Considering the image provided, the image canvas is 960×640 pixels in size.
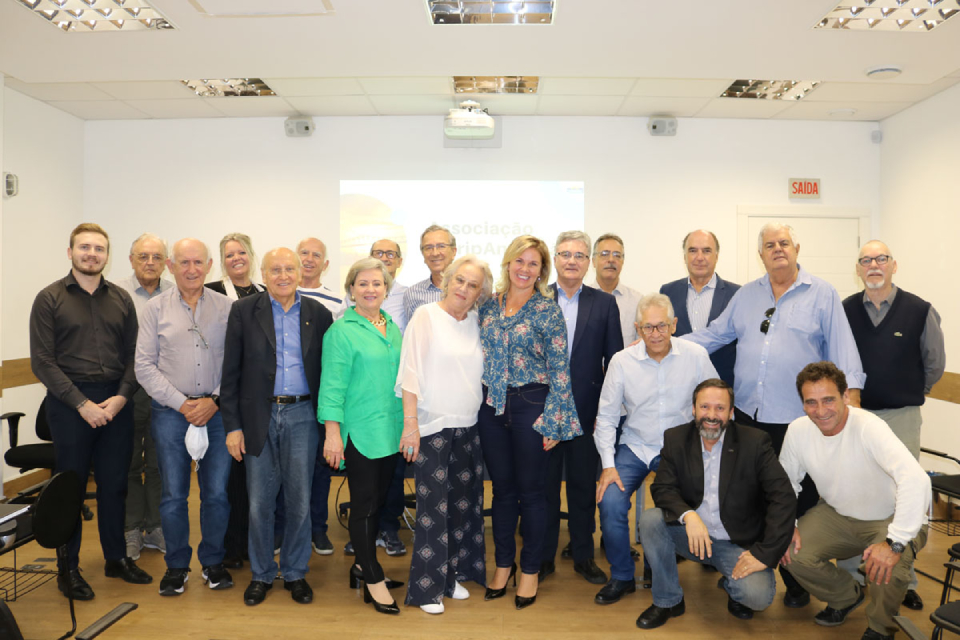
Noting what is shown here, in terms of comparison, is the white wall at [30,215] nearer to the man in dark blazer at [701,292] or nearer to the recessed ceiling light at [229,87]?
the recessed ceiling light at [229,87]

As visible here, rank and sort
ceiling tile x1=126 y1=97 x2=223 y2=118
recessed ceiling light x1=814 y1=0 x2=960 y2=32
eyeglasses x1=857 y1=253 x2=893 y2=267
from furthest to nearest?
ceiling tile x1=126 y1=97 x2=223 y2=118
recessed ceiling light x1=814 y1=0 x2=960 y2=32
eyeglasses x1=857 y1=253 x2=893 y2=267

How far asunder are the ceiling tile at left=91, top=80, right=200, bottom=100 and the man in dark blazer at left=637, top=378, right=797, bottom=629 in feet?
16.4

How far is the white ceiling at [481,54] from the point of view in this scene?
371 cm

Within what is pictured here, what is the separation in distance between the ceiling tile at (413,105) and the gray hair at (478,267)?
3.24 meters

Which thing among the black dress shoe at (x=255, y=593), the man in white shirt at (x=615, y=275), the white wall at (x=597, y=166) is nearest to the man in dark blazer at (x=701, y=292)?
the man in white shirt at (x=615, y=275)

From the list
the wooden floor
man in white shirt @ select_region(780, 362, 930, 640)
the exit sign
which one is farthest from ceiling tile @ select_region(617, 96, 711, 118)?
the wooden floor

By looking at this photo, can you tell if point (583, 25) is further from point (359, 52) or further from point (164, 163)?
point (164, 163)

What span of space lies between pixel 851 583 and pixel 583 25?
3312mm

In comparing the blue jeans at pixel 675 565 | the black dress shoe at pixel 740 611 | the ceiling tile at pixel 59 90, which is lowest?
the black dress shoe at pixel 740 611

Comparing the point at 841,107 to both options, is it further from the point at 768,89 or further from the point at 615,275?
the point at 615,275

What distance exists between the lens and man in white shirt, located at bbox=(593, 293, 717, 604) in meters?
3.14

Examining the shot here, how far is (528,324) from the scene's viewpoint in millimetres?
2992

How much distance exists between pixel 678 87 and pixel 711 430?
362 cm

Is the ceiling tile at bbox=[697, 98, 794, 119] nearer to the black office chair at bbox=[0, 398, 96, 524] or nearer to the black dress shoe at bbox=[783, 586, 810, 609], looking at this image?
the black dress shoe at bbox=[783, 586, 810, 609]
